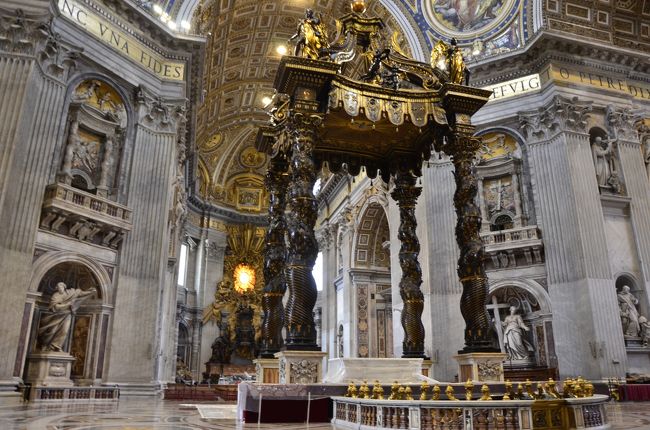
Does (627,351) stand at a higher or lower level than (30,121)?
lower

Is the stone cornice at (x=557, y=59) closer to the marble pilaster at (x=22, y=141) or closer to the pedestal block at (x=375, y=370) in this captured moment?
the pedestal block at (x=375, y=370)

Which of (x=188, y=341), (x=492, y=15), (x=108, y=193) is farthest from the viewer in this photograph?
(x=188, y=341)

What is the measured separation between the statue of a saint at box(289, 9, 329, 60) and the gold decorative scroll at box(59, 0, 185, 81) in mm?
6554

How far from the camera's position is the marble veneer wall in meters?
8.91

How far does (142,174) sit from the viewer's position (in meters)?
11.7

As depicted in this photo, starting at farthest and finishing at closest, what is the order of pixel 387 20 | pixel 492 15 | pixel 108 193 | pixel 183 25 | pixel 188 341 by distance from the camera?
pixel 188 341
pixel 387 20
pixel 492 15
pixel 183 25
pixel 108 193

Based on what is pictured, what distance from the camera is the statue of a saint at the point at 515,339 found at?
39.8ft

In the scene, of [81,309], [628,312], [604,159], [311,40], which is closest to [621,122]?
[604,159]

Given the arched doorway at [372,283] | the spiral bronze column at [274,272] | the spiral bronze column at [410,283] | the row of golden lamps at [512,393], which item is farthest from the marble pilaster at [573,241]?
the row of golden lamps at [512,393]

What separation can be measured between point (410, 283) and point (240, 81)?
1575cm

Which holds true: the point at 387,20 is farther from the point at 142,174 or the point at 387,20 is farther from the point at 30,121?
the point at 30,121

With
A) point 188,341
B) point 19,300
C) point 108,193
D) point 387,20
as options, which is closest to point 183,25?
point 108,193

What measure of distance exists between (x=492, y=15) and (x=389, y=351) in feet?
35.9

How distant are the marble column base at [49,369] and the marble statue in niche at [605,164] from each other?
12401 mm
